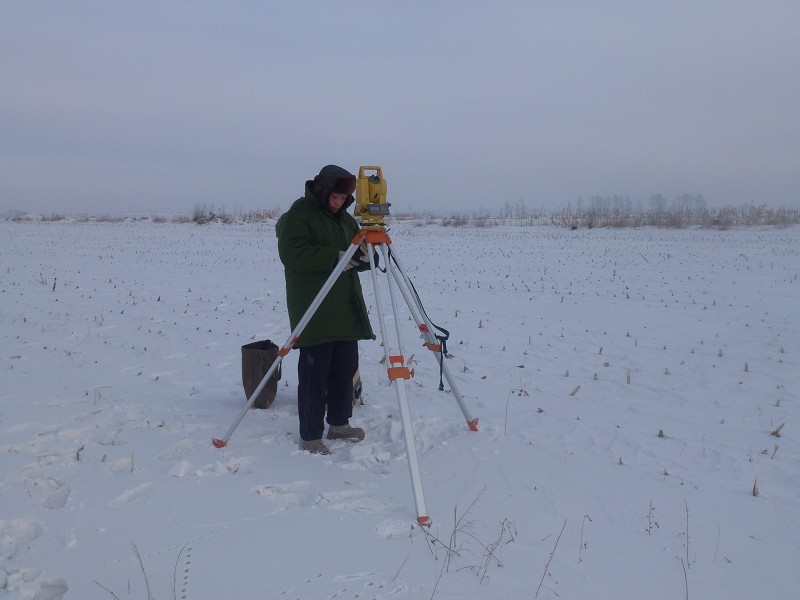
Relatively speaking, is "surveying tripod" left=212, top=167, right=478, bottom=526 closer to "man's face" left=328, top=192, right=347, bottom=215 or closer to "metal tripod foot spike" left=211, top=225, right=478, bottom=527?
"metal tripod foot spike" left=211, top=225, right=478, bottom=527

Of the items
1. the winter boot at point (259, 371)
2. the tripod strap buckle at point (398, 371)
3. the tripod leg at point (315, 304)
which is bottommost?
the winter boot at point (259, 371)

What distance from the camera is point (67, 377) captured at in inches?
231

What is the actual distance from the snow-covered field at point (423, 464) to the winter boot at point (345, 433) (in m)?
0.09

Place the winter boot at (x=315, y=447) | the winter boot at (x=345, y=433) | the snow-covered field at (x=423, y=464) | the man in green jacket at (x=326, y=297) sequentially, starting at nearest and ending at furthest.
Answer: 1. the snow-covered field at (x=423, y=464)
2. the man in green jacket at (x=326, y=297)
3. the winter boot at (x=315, y=447)
4. the winter boot at (x=345, y=433)

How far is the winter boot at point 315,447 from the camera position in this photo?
14.1ft

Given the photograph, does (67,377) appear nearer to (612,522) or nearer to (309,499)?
(309,499)

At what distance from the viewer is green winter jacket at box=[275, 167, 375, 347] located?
409 centimetres

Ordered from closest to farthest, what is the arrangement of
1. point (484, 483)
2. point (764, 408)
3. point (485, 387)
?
point (484, 483)
point (764, 408)
point (485, 387)

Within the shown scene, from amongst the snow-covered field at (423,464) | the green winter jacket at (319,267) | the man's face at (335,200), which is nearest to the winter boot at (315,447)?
the snow-covered field at (423,464)

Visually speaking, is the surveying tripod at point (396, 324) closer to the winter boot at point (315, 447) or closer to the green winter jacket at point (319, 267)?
the green winter jacket at point (319, 267)

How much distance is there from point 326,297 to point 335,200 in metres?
0.73

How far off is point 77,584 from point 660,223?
1252 inches

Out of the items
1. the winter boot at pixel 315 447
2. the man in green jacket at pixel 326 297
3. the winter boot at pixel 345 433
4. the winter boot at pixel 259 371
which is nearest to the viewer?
the man in green jacket at pixel 326 297

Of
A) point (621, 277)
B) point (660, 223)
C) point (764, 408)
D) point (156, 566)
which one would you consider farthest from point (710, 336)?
point (660, 223)
